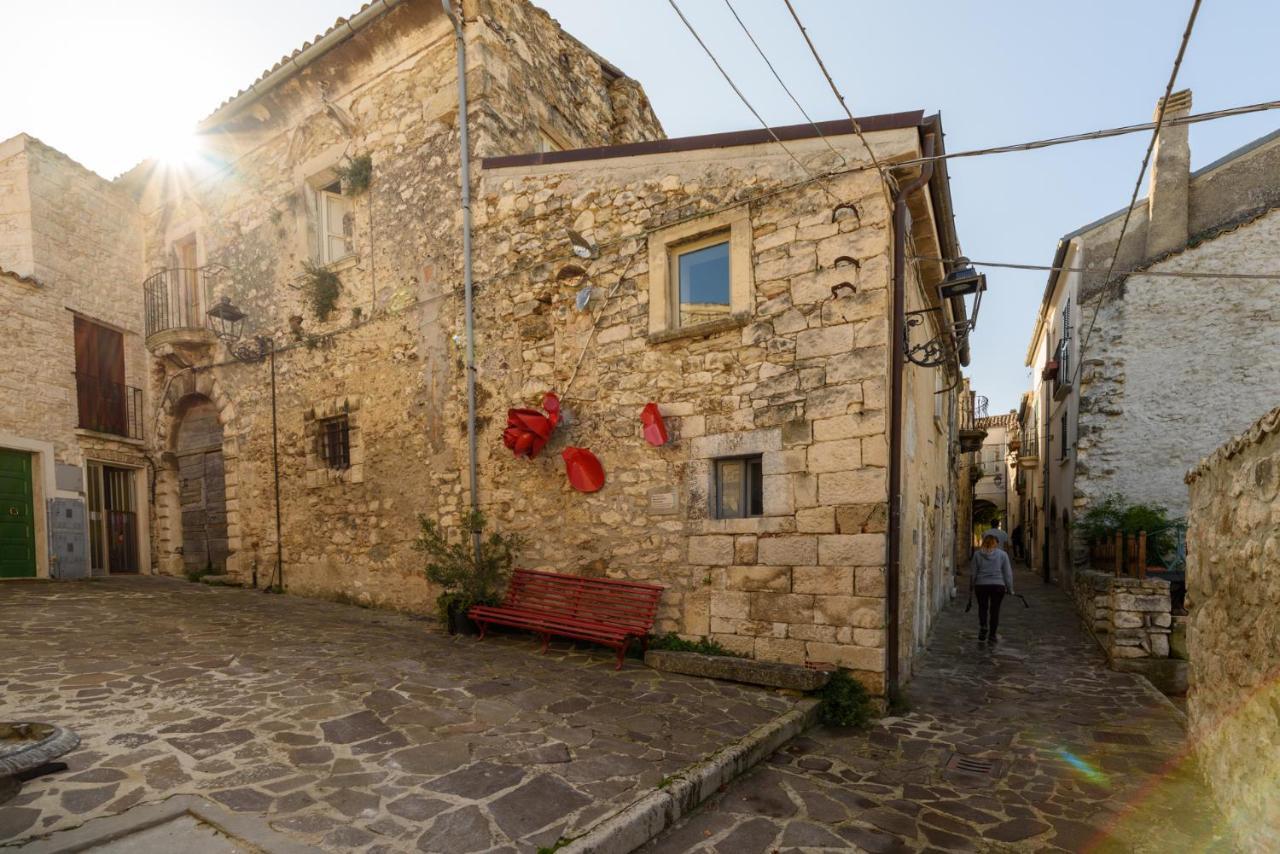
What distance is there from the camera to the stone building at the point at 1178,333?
10375 millimetres

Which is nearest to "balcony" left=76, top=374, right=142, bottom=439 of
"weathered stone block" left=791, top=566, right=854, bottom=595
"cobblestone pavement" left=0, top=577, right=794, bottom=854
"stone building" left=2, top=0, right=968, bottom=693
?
"stone building" left=2, top=0, right=968, bottom=693

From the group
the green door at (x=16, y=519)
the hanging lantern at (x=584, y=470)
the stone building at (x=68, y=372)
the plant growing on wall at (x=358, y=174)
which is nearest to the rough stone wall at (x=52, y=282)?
the stone building at (x=68, y=372)

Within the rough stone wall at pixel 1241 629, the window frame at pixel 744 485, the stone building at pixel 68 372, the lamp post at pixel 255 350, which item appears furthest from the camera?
the stone building at pixel 68 372

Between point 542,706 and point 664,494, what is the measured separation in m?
2.19

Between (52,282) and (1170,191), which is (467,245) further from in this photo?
(1170,191)

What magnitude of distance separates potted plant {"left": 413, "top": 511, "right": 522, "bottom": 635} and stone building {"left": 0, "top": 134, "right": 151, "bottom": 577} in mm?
7380

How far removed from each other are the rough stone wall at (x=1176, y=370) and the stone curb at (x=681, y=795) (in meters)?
10.1

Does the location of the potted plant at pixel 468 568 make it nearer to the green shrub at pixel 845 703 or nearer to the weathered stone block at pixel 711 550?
the weathered stone block at pixel 711 550

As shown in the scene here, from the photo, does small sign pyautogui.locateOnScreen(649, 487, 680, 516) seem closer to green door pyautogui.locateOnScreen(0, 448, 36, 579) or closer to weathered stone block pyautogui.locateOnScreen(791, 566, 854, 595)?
weathered stone block pyautogui.locateOnScreen(791, 566, 854, 595)

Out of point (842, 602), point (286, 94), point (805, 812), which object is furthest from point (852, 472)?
point (286, 94)

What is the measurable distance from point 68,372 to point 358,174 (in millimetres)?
6529

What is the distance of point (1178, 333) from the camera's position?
35.6ft

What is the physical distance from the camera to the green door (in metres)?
9.55

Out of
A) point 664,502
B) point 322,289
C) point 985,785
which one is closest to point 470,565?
point 664,502
